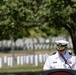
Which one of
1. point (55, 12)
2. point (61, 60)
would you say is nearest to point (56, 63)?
point (61, 60)

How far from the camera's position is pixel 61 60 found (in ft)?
25.6

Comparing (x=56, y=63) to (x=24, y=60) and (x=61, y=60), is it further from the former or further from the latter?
(x=24, y=60)

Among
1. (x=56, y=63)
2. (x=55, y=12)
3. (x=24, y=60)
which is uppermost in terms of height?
(x=55, y=12)

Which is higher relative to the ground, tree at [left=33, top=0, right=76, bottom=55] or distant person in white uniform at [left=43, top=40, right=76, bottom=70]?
tree at [left=33, top=0, right=76, bottom=55]

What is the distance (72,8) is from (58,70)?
41.2 ft

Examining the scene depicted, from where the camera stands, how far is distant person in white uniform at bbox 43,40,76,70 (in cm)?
776

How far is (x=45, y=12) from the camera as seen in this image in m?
18.8

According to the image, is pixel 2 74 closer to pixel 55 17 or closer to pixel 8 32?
pixel 8 32

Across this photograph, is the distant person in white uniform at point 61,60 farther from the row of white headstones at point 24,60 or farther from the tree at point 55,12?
the row of white headstones at point 24,60

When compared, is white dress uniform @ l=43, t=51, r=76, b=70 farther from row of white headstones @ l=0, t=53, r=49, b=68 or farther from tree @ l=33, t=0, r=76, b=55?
row of white headstones @ l=0, t=53, r=49, b=68

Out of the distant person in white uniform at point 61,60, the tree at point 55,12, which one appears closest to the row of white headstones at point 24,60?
the tree at point 55,12

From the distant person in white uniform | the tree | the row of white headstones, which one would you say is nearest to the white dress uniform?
the distant person in white uniform

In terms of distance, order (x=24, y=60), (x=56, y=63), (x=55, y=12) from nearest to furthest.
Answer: (x=56, y=63) < (x=55, y=12) < (x=24, y=60)

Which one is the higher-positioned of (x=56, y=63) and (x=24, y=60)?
(x=56, y=63)
